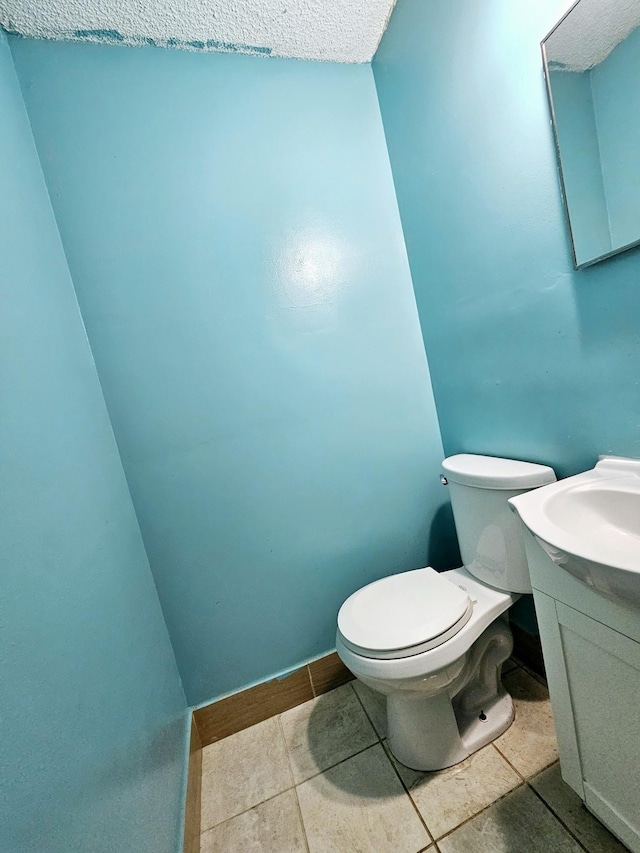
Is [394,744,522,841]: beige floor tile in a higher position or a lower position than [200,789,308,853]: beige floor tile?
higher

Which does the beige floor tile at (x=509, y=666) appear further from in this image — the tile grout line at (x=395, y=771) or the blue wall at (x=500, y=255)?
the blue wall at (x=500, y=255)

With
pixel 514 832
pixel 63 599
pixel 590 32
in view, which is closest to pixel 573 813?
pixel 514 832

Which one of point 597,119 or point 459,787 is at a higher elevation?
point 597,119

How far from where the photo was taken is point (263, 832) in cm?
89

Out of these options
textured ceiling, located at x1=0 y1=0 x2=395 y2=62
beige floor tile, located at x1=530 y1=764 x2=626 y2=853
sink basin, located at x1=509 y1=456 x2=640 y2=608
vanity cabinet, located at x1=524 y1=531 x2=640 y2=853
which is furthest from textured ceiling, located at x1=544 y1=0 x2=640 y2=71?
beige floor tile, located at x1=530 y1=764 x2=626 y2=853

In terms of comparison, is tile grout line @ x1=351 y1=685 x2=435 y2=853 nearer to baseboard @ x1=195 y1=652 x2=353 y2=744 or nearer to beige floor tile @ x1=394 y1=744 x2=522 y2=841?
beige floor tile @ x1=394 y1=744 x2=522 y2=841

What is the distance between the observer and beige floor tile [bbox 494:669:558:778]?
0.91m

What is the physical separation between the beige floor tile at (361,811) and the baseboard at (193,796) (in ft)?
0.96

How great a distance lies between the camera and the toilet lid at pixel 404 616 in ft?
2.76

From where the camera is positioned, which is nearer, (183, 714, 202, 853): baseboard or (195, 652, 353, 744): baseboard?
(183, 714, 202, 853): baseboard

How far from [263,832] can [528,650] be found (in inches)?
39.2

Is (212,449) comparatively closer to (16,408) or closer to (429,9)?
(16,408)

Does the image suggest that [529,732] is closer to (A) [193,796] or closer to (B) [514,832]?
(B) [514,832]

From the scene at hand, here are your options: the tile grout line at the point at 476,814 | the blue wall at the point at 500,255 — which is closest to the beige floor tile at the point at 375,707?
the tile grout line at the point at 476,814
